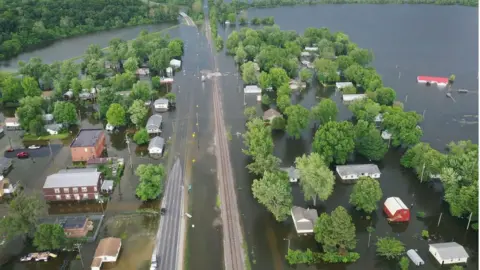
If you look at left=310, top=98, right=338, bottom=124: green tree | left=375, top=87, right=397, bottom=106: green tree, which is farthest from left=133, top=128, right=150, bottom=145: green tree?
left=375, top=87, right=397, bottom=106: green tree

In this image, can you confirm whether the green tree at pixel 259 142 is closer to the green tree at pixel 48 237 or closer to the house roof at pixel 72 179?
the house roof at pixel 72 179

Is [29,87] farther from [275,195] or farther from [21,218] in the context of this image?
[275,195]

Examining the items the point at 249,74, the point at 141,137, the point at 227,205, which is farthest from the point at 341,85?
the point at 227,205

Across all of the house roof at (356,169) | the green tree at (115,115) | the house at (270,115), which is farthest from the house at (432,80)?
the green tree at (115,115)

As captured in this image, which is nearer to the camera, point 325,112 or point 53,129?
point 325,112

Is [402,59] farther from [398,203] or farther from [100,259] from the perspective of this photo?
[100,259]

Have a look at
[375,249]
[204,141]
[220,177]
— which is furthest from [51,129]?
[375,249]
